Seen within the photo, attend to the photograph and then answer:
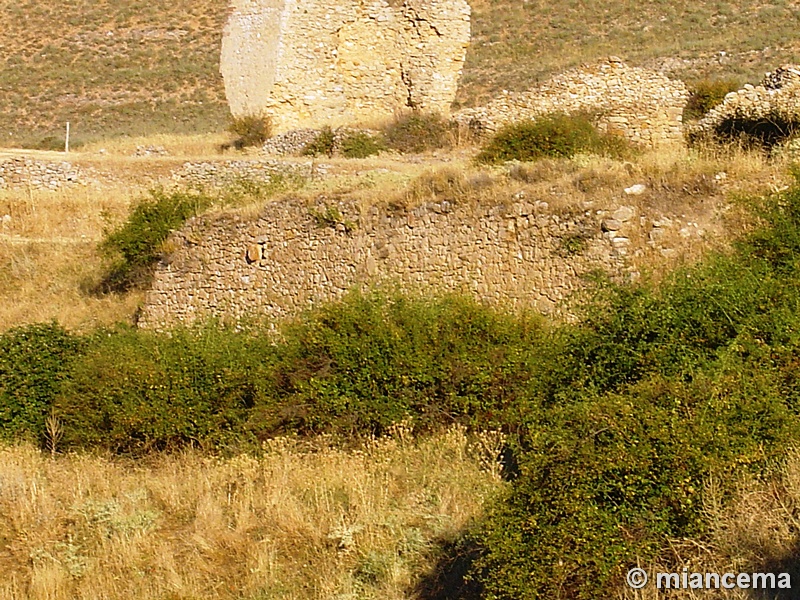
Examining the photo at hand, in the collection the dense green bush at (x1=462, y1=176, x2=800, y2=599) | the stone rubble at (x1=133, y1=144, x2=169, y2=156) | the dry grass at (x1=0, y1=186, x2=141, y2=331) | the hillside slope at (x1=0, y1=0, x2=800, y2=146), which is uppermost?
the dense green bush at (x1=462, y1=176, x2=800, y2=599)

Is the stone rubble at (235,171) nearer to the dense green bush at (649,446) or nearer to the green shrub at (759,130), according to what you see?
the green shrub at (759,130)

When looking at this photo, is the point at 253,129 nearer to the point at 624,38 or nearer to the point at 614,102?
the point at 614,102

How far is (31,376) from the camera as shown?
11.7m

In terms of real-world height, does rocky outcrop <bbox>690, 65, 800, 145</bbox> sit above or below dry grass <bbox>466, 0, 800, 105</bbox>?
above

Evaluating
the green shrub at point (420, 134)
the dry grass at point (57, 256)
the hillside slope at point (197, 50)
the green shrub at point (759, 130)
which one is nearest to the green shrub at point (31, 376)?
the dry grass at point (57, 256)

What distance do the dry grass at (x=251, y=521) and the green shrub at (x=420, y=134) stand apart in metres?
10.3

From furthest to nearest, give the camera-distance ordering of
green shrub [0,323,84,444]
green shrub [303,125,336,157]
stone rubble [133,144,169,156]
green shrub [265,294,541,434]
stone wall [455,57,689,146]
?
stone rubble [133,144,169,156]
green shrub [303,125,336,157]
stone wall [455,57,689,146]
green shrub [0,323,84,444]
green shrub [265,294,541,434]

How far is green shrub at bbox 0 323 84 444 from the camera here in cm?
1145

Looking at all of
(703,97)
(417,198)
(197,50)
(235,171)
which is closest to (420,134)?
(235,171)

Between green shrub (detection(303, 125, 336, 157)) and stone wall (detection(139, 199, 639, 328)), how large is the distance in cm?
642

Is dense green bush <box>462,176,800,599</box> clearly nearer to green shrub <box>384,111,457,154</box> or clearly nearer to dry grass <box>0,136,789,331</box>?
dry grass <box>0,136,789,331</box>

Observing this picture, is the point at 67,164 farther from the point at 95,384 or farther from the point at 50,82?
the point at 50,82

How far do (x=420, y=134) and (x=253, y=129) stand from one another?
360 cm

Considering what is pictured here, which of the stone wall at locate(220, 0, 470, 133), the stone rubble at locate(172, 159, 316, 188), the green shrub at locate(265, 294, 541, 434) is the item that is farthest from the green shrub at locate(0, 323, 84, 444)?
the stone wall at locate(220, 0, 470, 133)
